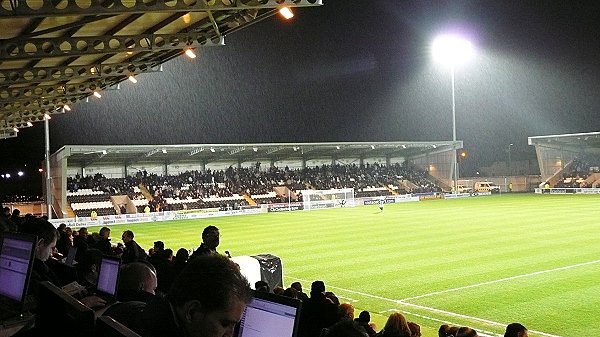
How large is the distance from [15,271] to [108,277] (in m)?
1.35

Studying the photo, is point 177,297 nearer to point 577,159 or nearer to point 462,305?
point 462,305

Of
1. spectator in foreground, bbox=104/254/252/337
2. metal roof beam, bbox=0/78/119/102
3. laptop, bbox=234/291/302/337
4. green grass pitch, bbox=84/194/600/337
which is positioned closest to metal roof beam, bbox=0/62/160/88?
metal roof beam, bbox=0/78/119/102

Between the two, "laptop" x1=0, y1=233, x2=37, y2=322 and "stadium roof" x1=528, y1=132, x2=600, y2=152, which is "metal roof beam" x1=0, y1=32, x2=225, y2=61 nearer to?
"laptop" x1=0, y1=233, x2=37, y2=322

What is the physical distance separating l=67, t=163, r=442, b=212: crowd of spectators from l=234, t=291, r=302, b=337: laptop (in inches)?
1556

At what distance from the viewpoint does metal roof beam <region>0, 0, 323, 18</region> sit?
8.53 m

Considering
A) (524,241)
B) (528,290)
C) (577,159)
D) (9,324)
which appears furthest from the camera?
(577,159)

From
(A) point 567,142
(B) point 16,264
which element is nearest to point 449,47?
(A) point 567,142

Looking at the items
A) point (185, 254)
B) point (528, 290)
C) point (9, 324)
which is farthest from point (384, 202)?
point (9, 324)

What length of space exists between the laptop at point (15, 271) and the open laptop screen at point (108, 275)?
1026 millimetres

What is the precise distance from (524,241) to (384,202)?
95.2 ft

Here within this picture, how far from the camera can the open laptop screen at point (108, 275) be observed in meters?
5.09

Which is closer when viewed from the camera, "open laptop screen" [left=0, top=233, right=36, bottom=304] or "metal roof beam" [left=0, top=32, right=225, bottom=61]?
"open laptop screen" [left=0, top=233, right=36, bottom=304]

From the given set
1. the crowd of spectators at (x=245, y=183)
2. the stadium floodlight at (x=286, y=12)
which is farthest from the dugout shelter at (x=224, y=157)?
the stadium floodlight at (x=286, y=12)

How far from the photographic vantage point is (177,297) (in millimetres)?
1866
